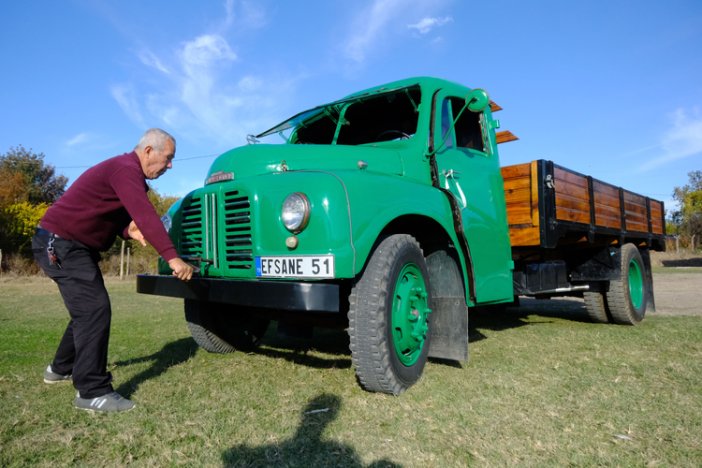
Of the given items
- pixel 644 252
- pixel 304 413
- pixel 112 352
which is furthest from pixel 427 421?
pixel 644 252

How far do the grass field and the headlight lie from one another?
110cm

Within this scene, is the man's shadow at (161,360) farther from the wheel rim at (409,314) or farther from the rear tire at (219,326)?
the wheel rim at (409,314)

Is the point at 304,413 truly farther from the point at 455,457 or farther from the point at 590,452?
the point at 590,452

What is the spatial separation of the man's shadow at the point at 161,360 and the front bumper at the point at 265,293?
72 centimetres

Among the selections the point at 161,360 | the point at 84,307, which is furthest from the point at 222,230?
the point at 161,360

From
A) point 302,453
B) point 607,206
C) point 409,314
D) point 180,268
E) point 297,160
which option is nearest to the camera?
point 302,453

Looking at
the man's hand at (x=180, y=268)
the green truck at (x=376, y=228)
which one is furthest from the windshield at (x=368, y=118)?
the man's hand at (x=180, y=268)

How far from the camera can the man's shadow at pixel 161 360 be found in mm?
3348

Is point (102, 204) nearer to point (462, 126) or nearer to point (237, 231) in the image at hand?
point (237, 231)

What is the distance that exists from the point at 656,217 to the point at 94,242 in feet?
29.2

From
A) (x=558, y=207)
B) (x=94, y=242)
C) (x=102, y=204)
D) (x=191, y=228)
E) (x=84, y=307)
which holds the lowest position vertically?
(x=84, y=307)

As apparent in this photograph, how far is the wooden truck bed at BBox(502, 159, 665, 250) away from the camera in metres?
5.05

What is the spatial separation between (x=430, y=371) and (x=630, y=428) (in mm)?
1513

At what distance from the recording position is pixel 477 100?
3.90m
